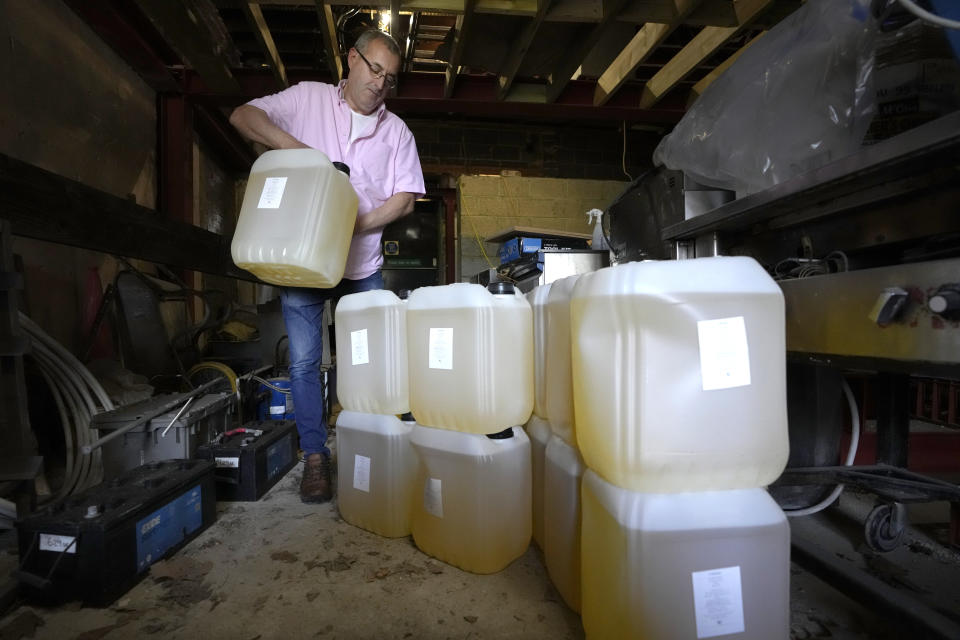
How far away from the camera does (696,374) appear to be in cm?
69

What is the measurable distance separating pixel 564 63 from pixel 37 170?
2.80 meters

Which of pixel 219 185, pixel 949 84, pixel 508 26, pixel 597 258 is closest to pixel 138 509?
pixel 949 84

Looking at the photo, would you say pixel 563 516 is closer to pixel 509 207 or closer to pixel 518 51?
pixel 518 51

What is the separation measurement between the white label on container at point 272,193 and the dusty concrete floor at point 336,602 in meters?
0.96

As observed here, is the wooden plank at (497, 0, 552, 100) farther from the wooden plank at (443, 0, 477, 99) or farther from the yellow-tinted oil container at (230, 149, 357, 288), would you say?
the yellow-tinted oil container at (230, 149, 357, 288)

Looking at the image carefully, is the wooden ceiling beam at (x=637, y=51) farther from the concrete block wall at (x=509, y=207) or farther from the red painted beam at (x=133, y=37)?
the red painted beam at (x=133, y=37)

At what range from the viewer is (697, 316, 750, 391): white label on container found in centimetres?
68

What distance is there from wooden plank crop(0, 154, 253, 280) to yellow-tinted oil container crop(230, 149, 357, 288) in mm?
431

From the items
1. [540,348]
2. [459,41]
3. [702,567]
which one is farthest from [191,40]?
[702,567]

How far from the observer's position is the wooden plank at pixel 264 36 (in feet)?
7.91

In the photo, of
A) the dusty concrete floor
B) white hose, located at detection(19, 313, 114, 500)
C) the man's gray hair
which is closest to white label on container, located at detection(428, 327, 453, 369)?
the dusty concrete floor

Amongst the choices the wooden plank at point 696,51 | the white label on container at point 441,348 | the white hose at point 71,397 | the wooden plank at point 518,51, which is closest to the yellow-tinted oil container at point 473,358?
the white label on container at point 441,348

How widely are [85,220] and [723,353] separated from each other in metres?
1.65

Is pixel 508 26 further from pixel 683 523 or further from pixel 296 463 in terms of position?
pixel 683 523
